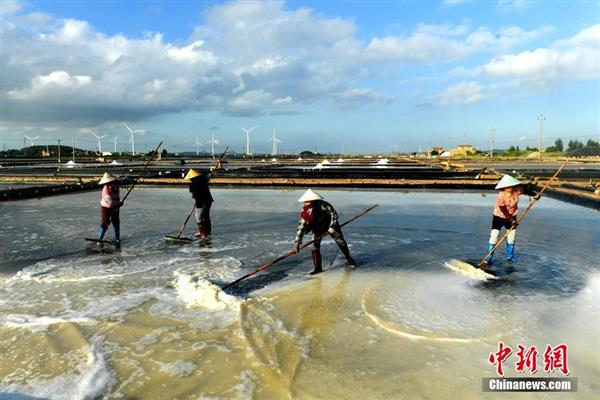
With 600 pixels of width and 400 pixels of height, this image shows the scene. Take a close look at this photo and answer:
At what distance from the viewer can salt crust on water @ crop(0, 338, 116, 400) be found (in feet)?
9.73

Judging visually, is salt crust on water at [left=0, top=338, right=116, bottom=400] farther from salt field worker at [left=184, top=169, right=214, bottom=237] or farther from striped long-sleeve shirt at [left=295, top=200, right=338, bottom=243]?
salt field worker at [left=184, top=169, right=214, bottom=237]

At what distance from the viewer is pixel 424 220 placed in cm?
1008

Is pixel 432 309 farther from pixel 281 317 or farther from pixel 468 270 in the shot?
pixel 281 317

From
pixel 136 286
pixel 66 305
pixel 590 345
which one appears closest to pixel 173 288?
pixel 136 286

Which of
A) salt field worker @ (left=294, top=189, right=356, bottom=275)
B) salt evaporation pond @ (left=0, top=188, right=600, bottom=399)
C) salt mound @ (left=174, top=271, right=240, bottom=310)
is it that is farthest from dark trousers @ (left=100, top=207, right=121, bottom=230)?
salt field worker @ (left=294, top=189, right=356, bottom=275)

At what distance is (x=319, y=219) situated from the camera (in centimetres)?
558

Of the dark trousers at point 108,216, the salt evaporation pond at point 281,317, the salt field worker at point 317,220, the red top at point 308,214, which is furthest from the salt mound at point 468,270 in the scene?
the dark trousers at point 108,216

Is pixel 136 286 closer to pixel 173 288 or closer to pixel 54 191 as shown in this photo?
pixel 173 288

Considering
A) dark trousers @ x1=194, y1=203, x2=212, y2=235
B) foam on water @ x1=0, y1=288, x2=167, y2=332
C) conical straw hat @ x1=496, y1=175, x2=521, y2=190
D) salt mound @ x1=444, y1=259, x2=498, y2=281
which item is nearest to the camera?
foam on water @ x1=0, y1=288, x2=167, y2=332

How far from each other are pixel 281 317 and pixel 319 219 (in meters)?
1.71

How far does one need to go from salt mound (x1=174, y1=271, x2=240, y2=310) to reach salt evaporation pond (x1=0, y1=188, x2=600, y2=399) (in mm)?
20

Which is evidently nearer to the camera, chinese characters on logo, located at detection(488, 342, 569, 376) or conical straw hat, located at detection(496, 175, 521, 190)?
chinese characters on logo, located at detection(488, 342, 569, 376)

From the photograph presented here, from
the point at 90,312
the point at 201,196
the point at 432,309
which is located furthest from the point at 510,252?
the point at 90,312

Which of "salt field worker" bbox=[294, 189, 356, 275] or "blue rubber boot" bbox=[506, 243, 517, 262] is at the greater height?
"salt field worker" bbox=[294, 189, 356, 275]
